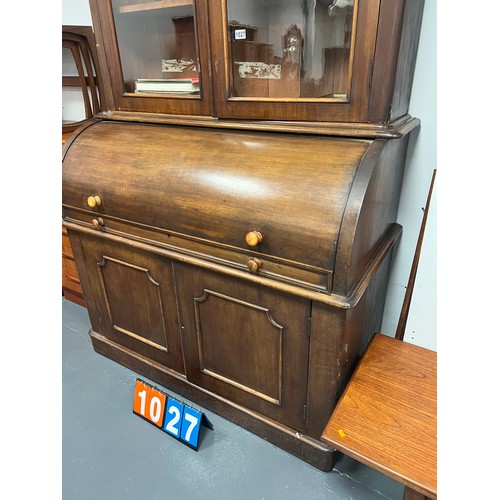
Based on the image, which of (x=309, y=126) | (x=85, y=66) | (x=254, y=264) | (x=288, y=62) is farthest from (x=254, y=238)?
(x=85, y=66)

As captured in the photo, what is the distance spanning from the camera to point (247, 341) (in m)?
1.26

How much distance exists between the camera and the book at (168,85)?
132cm

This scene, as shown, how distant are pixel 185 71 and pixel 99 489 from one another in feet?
5.00

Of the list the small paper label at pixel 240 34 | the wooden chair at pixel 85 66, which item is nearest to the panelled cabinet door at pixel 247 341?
the small paper label at pixel 240 34

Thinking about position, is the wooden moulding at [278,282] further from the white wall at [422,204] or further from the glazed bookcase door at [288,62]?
the glazed bookcase door at [288,62]

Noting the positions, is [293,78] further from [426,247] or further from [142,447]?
[142,447]

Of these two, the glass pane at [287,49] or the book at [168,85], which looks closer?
the glass pane at [287,49]

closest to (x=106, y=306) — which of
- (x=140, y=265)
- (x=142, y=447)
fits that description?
(x=140, y=265)

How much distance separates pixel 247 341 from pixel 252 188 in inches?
20.9

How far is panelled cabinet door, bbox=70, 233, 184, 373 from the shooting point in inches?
55.4

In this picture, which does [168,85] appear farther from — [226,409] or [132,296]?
[226,409]

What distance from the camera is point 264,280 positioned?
1.07 metres

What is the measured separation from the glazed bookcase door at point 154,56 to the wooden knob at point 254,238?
0.53m

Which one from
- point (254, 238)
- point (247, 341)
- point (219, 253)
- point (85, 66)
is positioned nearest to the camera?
point (254, 238)
